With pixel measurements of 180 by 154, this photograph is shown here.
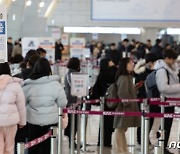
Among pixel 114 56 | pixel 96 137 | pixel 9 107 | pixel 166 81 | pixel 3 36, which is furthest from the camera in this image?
pixel 114 56

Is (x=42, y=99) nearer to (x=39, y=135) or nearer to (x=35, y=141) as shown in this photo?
(x=39, y=135)

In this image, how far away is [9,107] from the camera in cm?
725

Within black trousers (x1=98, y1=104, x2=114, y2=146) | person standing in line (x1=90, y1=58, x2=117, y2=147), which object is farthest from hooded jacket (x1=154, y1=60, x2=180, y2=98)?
black trousers (x1=98, y1=104, x2=114, y2=146)

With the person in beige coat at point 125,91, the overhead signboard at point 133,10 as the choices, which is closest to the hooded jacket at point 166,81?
the person in beige coat at point 125,91

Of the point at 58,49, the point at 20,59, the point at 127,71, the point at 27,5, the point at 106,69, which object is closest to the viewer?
the point at 127,71

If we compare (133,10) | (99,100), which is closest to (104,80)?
(99,100)

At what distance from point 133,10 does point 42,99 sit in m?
7.01

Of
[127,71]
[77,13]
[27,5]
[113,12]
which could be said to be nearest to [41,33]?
[27,5]

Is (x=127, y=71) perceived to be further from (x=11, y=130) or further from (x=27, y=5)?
(x=27, y=5)

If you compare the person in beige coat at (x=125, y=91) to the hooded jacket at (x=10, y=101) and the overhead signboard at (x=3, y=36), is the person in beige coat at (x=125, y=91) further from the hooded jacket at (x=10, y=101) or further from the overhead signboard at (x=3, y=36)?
the overhead signboard at (x=3, y=36)

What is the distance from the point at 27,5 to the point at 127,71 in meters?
22.3

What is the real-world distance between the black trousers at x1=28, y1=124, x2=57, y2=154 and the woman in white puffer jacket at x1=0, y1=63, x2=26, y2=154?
0.35 m

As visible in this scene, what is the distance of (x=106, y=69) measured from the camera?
10242 mm

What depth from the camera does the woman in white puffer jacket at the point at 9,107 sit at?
7242mm
